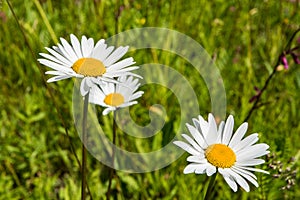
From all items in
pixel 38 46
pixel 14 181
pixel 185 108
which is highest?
pixel 38 46

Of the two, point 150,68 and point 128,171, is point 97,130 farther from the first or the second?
point 150,68

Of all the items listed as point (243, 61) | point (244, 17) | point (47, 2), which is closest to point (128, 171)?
point (243, 61)

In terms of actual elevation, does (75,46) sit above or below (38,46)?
below

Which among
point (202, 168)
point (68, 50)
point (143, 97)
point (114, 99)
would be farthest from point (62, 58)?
point (143, 97)

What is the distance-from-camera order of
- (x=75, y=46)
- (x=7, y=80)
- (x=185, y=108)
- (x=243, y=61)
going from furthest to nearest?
(x=243, y=61) → (x=7, y=80) → (x=185, y=108) → (x=75, y=46)

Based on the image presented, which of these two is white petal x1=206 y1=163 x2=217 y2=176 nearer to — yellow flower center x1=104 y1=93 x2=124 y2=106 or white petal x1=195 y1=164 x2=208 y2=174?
white petal x1=195 y1=164 x2=208 y2=174

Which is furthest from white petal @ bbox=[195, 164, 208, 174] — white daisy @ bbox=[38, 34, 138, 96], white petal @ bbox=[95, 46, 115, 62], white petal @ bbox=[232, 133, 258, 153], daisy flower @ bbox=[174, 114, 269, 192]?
white petal @ bbox=[95, 46, 115, 62]

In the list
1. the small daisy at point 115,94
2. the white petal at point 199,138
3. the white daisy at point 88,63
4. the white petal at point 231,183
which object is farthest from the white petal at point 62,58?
the white petal at point 231,183
